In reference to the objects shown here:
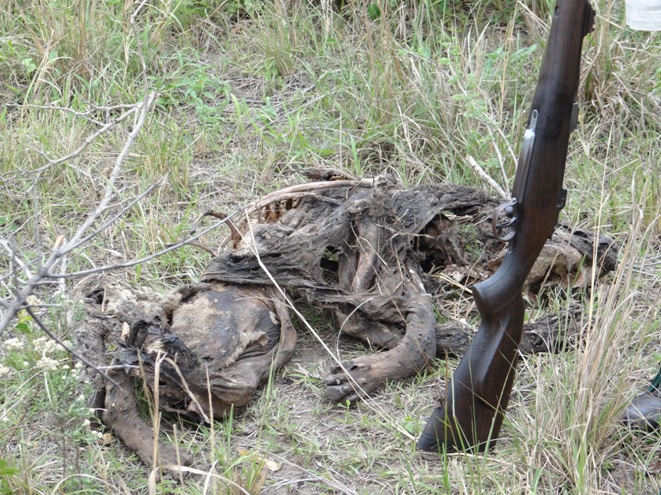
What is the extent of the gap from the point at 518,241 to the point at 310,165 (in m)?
2.05

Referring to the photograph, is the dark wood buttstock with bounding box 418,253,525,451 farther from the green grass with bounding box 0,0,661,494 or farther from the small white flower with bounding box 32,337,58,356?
the small white flower with bounding box 32,337,58,356

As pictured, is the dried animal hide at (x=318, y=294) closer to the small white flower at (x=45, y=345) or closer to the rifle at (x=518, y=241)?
the small white flower at (x=45, y=345)

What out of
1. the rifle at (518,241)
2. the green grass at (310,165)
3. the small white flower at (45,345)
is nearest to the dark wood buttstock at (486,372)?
the rifle at (518,241)

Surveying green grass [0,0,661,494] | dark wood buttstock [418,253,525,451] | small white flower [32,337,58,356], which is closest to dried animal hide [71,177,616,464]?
green grass [0,0,661,494]

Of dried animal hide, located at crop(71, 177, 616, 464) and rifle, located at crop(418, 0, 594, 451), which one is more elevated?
rifle, located at crop(418, 0, 594, 451)

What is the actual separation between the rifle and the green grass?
0.40ft

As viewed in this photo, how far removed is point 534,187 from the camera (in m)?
2.40

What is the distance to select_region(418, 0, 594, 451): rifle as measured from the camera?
2.29 m

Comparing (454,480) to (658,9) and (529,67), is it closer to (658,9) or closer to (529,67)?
(658,9)

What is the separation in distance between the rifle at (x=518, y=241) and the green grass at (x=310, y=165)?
122 millimetres

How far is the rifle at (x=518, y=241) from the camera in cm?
229

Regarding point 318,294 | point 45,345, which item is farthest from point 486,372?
point 45,345

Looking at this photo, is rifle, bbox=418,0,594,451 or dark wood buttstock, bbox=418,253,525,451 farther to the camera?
dark wood buttstock, bbox=418,253,525,451

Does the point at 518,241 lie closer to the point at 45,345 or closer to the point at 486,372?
the point at 486,372
